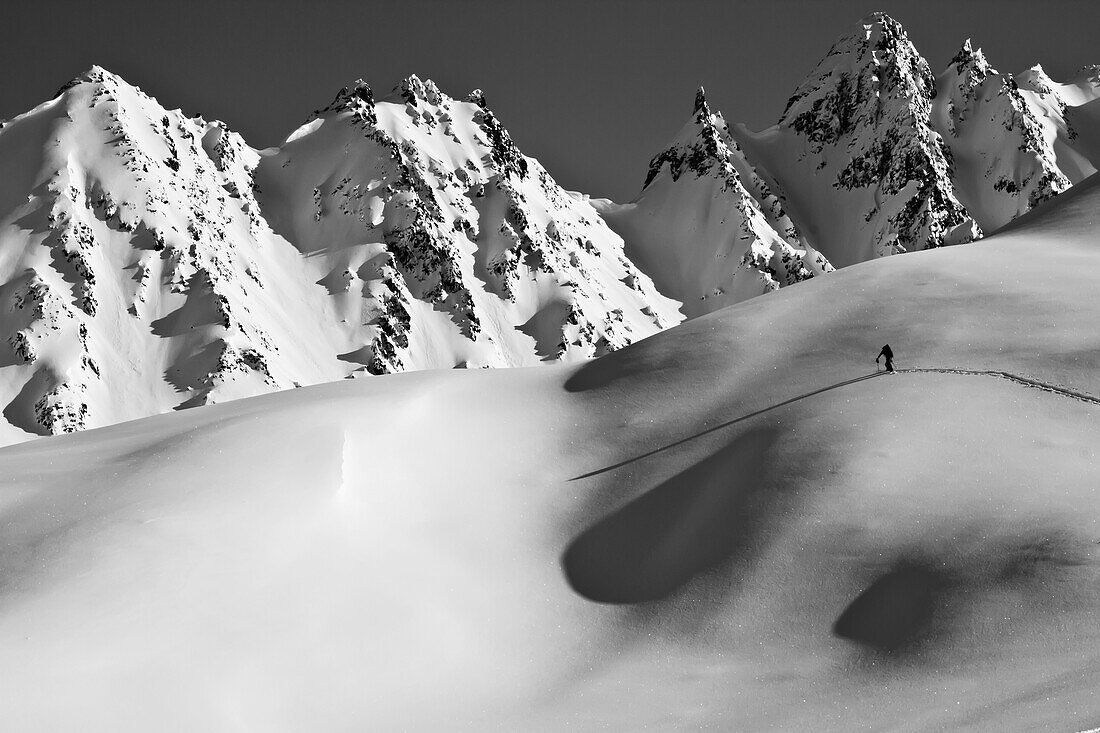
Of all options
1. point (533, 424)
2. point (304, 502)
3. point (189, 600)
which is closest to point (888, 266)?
point (533, 424)

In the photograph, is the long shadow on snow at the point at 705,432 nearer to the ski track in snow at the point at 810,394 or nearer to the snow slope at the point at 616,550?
the ski track in snow at the point at 810,394

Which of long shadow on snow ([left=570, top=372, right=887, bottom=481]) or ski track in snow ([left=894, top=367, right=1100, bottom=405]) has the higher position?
long shadow on snow ([left=570, top=372, right=887, bottom=481])

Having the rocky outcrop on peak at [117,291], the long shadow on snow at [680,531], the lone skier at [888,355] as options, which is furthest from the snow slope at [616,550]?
the rocky outcrop on peak at [117,291]

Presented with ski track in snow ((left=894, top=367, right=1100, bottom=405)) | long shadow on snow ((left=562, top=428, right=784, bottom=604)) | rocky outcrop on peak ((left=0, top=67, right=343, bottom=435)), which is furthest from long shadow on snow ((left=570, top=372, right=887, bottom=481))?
rocky outcrop on peak ((left=0, top=67, right=343, bottom=435))

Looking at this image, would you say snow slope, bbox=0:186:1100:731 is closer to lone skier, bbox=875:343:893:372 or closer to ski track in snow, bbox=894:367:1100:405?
ski track in snow, bbox=894:367:1100:405

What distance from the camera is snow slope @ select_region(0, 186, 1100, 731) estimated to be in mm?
19984

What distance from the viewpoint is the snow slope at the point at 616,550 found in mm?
19984

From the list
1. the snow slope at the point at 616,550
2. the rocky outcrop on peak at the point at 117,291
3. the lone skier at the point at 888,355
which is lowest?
the snow slope at the point at 616,550

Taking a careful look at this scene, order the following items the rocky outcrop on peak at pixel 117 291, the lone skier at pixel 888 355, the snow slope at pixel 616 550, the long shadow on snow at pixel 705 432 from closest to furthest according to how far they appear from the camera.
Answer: the snow slope at pixel 616 550
the long shadow on snow at pixel 705 432
the lone skier at pixel 888 355
the rocky outcrop on peak at pixel 117 291

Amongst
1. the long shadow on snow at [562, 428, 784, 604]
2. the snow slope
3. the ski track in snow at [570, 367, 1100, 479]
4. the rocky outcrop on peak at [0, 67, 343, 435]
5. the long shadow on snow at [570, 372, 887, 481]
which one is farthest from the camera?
the rocky outcrop on peak at [0, 67, 343, 435]

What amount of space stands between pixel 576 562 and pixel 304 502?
7.83 metres

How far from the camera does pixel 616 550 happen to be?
92.3 ft

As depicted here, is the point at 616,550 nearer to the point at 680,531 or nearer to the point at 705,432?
the point at 680,531

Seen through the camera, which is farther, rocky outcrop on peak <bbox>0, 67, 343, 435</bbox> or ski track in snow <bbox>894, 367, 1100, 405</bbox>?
rocky outcrop on peak <bbox>0, 67, 343, 435</bbox>
